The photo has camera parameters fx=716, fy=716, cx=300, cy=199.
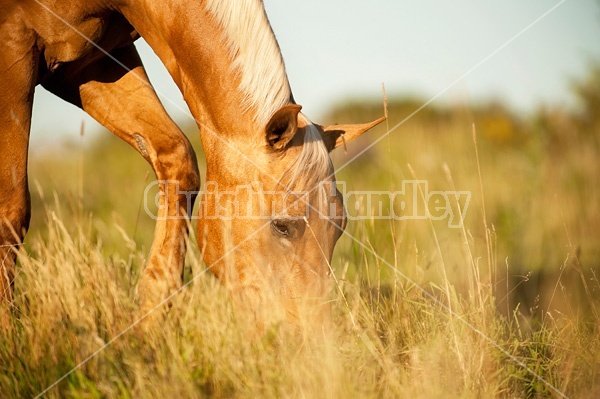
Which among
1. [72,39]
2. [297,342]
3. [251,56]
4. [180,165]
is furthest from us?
[180,165]

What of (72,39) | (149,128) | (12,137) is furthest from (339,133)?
(12,137)

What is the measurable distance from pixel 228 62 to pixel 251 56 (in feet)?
0.38

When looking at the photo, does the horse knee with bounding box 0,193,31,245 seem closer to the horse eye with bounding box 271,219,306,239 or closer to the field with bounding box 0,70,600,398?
the field with bounding box 0,70,600,398

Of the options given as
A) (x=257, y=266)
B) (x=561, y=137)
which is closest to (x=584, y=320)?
(x=257, y=266)

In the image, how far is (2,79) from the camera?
11.4ft

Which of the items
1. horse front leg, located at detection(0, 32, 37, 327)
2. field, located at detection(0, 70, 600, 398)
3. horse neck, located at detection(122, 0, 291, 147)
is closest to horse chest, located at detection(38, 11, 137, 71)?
horse front leg, located at detection(0, 32, 37, 327)

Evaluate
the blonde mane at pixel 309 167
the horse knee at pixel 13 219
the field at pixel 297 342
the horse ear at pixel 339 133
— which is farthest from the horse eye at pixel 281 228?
the horse knee at pixel 13 219

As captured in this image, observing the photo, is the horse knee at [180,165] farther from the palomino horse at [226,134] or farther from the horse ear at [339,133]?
the horse ear at [339,133]

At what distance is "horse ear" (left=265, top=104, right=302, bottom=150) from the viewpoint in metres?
3.13

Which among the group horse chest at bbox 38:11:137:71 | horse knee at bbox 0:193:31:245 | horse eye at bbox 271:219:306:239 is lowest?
horse eye at bbox 271:219:306:239

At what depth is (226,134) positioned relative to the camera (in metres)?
3.45

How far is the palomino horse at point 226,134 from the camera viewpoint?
330 cm

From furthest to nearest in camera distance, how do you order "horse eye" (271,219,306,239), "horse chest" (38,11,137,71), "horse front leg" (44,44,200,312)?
1. "horse front leg" (44,44,200,312)
2. "horse chest" (38,11,137,71)
3. "horse eye" (271,219,306,239)

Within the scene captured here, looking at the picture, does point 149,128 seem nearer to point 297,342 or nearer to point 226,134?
point 226,134
